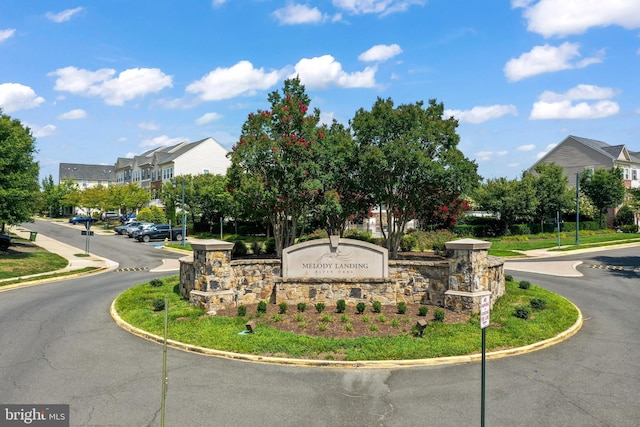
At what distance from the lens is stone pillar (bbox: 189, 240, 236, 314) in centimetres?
1631

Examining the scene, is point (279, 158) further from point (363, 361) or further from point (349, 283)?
point (363, 361)

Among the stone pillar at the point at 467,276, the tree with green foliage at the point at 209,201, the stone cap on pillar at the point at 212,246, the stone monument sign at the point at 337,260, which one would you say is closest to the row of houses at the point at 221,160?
the tree with green foliage at the point at 209,201

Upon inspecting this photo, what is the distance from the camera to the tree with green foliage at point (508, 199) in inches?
1967

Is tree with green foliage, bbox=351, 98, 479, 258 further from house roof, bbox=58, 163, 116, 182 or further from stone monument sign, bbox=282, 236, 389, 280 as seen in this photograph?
house roof, bbox=58, 163, 116, 182

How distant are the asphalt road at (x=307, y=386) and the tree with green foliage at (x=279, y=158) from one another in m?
7.94

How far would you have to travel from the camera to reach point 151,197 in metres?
76.8

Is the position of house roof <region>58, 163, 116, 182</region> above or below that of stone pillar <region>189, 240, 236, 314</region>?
above

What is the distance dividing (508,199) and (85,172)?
11195 cm

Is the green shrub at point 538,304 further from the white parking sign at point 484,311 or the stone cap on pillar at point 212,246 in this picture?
the stone cap on pillar at point 212,246

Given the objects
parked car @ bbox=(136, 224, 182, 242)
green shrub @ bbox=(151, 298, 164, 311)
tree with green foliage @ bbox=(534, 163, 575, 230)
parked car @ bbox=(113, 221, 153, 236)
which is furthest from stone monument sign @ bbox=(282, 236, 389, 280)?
parked car @ bbox=(113, 221, 153, 236)

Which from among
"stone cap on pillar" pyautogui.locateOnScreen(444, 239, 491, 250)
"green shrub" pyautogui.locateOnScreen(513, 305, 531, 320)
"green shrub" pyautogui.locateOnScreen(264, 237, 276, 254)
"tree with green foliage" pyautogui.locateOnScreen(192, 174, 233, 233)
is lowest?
"green shrub" pyautogui.locateOnScreen(513, 305, 531, 320)

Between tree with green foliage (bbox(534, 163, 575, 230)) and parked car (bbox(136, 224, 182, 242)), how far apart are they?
134 feet

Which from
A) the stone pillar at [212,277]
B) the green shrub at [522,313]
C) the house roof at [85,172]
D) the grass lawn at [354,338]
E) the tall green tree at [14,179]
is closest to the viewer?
the grass lawn at [354,338]

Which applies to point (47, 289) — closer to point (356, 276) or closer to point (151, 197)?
point (356, 276)
